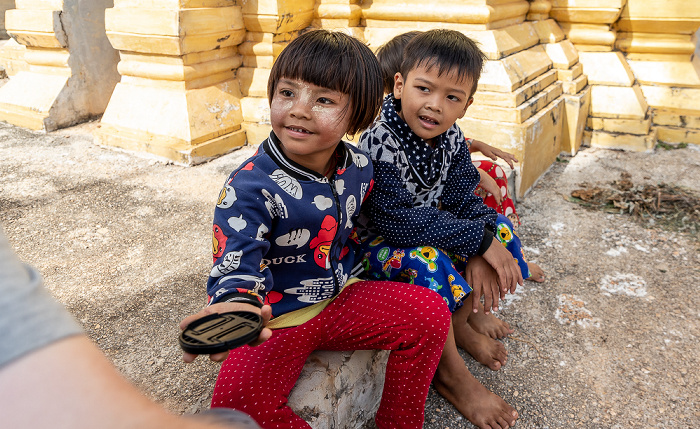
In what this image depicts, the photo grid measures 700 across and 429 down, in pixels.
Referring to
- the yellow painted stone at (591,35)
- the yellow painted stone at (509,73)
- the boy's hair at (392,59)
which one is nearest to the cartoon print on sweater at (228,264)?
the boy's hair at (392,59)

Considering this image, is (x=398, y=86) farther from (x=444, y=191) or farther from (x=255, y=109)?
(x=255, y=109)

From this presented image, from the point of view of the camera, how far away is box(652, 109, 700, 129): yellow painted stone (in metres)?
3.99

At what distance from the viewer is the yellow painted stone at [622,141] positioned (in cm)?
386

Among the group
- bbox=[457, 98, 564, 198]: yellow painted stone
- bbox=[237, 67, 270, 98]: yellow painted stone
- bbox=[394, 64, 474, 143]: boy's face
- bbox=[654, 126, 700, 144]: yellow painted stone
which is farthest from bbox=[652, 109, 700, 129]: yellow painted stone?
bbox=[237, 67, 270, 98]: yellow painted stone

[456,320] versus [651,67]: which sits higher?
[651,67]

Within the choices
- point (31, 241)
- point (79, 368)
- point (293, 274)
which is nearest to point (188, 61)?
point (31, 241)

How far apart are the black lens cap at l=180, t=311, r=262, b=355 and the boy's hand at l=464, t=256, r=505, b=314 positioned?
0.95m

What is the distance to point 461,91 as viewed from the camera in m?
1.87

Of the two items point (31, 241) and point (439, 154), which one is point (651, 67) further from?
point (31, 241)

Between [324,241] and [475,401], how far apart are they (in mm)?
752

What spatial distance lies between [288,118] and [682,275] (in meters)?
2.12

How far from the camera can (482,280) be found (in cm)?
179

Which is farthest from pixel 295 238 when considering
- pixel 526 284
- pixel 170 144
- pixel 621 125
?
pixel 621 125

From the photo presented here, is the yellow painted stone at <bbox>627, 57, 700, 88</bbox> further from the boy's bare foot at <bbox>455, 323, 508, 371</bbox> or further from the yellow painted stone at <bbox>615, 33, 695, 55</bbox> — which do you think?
the boy's bare foot at <bbox>455, 323, 508, 371</bbox>
